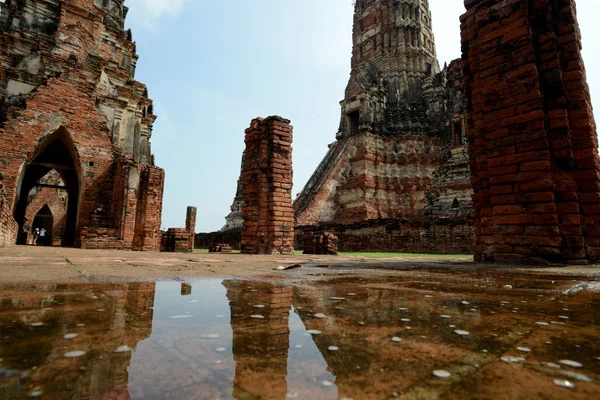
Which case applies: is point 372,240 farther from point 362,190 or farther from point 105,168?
point 105,168

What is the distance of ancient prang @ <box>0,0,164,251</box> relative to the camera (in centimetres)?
1002

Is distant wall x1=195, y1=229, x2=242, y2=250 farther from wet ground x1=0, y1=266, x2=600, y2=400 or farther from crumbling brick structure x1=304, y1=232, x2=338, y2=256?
wet ground x1=0, y1=266, x2=600, y2=400

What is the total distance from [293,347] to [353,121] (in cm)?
2751

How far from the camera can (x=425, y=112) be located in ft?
81.9

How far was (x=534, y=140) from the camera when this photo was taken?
4.01m

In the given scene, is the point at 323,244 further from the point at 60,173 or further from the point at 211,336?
the point at 60,173

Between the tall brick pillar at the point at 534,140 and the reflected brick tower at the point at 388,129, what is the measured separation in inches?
629

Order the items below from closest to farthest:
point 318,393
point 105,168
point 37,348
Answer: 1. point 318,393
2. point 37,348
3. point 105,168

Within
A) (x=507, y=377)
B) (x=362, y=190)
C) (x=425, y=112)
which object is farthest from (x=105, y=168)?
(x=425, y=112)

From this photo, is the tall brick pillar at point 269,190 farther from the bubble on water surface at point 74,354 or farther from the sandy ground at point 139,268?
the bubble on water surface at point 74,354

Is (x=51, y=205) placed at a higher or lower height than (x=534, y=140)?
higher

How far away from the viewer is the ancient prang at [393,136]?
63.4 ft

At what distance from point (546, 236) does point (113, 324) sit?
168 inches

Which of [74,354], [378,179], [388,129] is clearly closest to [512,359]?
[74,354]
